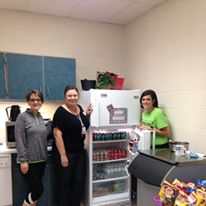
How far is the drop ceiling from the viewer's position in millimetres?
2941

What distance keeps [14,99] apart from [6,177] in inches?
38.6

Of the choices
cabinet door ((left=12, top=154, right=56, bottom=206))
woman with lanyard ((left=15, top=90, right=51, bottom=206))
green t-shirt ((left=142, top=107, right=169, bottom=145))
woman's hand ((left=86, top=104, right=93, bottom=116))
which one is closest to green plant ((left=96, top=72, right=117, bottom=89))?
woman's hand ((left=86, top=104, right=93, bottom=116))

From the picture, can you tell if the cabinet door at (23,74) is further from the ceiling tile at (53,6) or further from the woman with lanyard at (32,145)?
the ceiling tile at (53,6)

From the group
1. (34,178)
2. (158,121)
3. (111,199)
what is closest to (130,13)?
(158,121)

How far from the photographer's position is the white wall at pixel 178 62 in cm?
242

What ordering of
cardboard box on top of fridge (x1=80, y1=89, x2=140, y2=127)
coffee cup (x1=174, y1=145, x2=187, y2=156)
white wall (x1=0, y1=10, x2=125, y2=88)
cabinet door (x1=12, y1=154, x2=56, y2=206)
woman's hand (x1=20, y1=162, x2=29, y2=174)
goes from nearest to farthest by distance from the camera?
coffee cup (x1=174, y1=145, x2=187, y2=156), woman's hand (x1=20, y1=162, x2=29, y2=174), cabinet door (x1=12, y1=154, x2=56, y2=206), cardboard box on top of fridge (x1=80, y1=89, x2=140, y2=127), white wall (x1=0, y1=10, x2=125, y2=88)

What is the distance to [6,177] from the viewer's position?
272 centimetres

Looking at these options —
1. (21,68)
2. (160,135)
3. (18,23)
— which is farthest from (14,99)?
(160,135)

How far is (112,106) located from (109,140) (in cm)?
50

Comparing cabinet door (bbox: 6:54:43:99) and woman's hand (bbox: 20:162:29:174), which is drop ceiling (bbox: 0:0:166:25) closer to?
cabinet door (bbox: 6:54:43:99)

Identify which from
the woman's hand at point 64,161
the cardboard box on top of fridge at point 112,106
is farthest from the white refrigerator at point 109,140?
the woman's hand at point 64,161

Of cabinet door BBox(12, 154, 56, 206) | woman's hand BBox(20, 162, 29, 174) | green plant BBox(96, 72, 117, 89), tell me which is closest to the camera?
woman's hand BBox(20, 162, 29, 174)

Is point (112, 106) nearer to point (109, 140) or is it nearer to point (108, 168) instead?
point (109, 140)

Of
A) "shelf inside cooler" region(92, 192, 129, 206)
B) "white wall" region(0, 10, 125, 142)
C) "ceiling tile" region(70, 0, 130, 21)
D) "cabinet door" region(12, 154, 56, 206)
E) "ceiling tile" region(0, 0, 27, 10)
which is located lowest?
"shelf inside cooler" region(92, 192, 129, 206)
